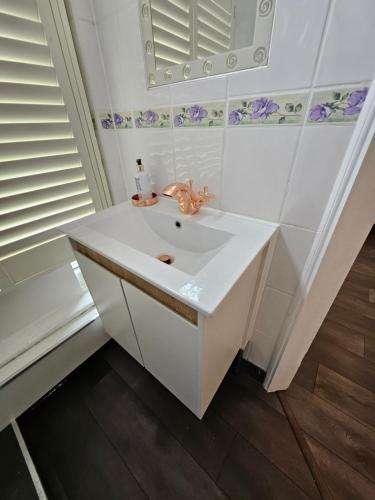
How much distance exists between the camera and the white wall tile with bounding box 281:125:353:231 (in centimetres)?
49

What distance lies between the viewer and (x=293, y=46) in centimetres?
46

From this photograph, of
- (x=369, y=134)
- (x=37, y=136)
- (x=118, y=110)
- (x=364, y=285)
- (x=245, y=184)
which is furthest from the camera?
(x=364, y=285)

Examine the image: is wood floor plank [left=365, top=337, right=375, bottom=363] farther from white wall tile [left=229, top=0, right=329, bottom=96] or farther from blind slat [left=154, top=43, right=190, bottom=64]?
blind slat [left=154, top=43, right=190, bottom=64]

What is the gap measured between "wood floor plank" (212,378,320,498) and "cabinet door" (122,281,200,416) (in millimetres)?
356

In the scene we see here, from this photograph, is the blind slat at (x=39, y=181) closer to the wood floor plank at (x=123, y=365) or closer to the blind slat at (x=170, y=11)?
the blind slat at (x=170, y=11)

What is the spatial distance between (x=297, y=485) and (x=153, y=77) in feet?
5.37

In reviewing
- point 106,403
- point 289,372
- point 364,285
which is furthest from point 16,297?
point 364,285

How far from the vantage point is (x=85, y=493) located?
761 mm

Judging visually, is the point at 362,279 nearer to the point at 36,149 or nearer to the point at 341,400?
the point at 341,400

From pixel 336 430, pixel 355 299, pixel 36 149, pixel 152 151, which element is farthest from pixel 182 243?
pixel 355 299

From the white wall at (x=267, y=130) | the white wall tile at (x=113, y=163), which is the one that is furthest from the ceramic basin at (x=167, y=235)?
the white wall tile at (x=113, y=163)

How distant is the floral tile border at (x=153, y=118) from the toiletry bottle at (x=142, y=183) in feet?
0.49

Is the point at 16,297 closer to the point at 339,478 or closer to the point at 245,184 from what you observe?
the point at 245,184

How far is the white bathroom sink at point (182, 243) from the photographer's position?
1.51ft
